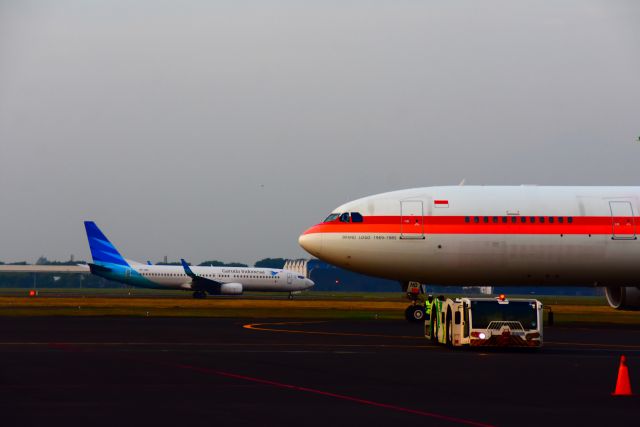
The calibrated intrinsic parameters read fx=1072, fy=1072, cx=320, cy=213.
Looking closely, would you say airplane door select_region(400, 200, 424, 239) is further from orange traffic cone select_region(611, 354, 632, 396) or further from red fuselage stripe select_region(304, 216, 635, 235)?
orange traffic cone select_region(611, 354, 632, 396)

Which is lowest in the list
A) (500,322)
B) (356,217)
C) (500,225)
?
(500,322)

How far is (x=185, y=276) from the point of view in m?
114

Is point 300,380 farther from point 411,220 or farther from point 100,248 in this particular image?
point 100,248

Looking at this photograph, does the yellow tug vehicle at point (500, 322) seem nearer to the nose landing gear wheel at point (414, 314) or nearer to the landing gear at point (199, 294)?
the nose landing gear wheel at point (414, 314)

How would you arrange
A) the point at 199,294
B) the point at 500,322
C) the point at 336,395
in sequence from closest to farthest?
the point at 336,395, the point at 500,322, the point at 199,294

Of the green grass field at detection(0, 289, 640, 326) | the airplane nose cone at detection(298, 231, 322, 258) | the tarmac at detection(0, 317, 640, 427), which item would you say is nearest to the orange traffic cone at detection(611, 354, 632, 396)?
the tarmac at detection(0, 317, 640, 427)

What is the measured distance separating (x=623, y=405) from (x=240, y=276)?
9654 cm

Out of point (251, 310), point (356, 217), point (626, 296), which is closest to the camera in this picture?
point (356, 217)

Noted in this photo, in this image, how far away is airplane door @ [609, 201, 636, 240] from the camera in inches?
1795

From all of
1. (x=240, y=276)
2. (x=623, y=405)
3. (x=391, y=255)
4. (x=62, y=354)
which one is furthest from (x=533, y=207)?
(x=240, y=276)

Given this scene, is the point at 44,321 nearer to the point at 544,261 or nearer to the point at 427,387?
the point at 544,261

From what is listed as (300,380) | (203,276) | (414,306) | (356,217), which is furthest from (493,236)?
(203,276)

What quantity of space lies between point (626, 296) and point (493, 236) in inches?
299

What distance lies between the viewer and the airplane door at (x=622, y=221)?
45594mm
